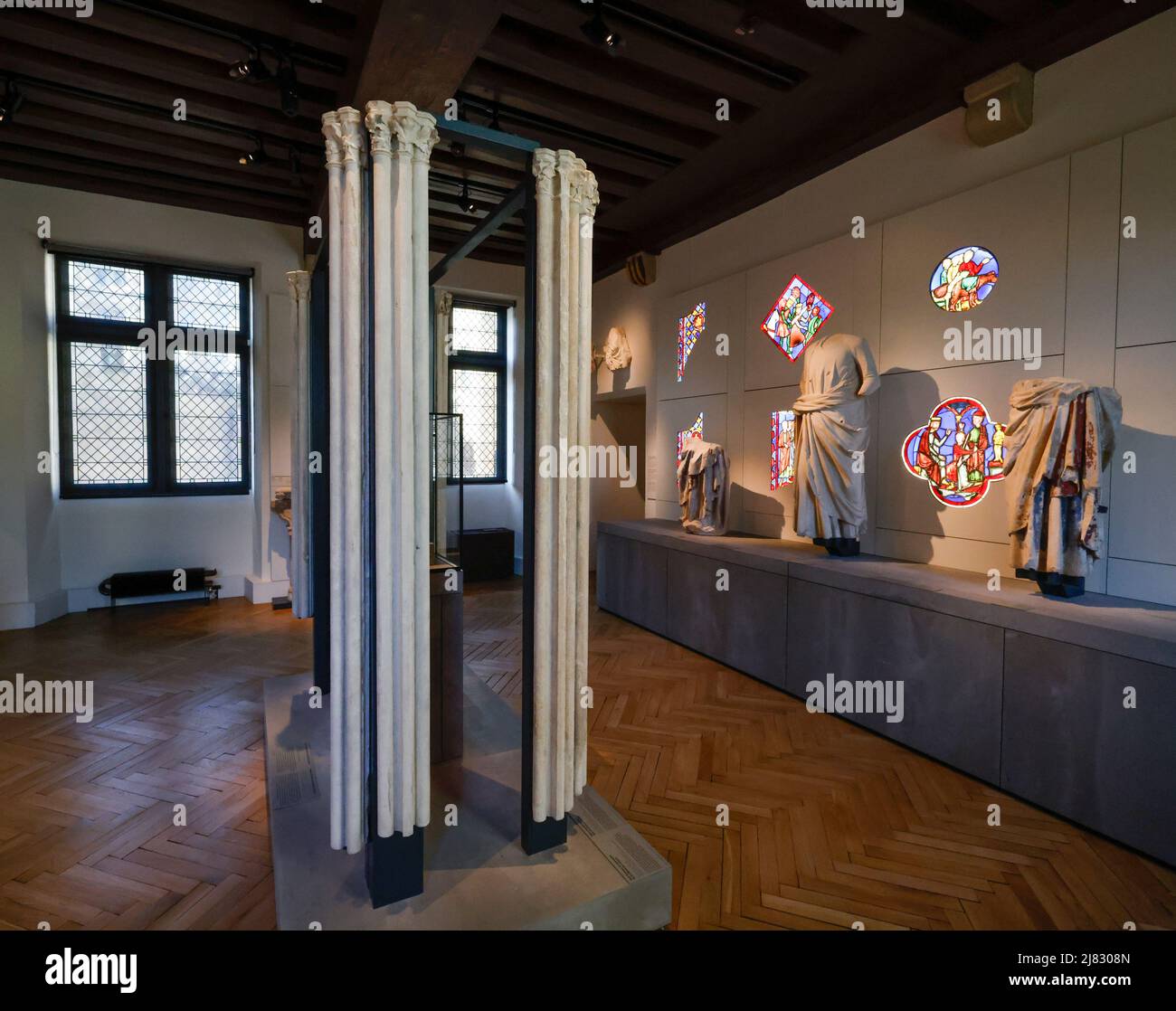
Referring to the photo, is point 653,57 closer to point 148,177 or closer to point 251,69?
point 251,69

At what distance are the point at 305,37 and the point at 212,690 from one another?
397 cm

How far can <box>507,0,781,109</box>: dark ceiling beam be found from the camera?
342cm

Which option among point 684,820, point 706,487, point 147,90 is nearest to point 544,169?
point 684,820

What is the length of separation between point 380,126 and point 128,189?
5.79m

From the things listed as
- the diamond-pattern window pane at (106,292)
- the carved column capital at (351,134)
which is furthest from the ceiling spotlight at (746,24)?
the diamond-pattern window pane at (106,292)

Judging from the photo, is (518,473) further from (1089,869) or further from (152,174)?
(1089,869)

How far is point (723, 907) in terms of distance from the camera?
2.16 metres

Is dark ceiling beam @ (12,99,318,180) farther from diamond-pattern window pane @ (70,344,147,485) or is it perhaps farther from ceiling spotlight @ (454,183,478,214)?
diamond-pattern window pane @ (70,344,147,485)

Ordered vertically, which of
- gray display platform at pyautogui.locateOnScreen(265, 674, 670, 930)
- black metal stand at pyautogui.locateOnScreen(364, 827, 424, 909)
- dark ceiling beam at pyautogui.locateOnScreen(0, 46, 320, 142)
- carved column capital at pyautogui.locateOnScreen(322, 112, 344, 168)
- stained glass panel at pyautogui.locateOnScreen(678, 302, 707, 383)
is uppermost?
dark ceiling beam at pyautogui.locateOnScreen(0, 46, 320, 142)

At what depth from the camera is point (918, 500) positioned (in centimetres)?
412

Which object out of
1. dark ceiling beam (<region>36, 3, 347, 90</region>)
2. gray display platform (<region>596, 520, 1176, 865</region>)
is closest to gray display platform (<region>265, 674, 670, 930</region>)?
gray display platform (<region>596, 520, 1176, 865</region>)

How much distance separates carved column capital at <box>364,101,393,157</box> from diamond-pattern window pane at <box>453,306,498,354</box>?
253 inches

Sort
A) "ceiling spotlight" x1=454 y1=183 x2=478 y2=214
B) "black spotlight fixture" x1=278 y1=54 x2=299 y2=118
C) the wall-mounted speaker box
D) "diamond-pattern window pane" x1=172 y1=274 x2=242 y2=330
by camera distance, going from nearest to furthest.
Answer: "black spotlight fixture" x1=278 y1=54 x2=299 y2=118 < "ceiling spotlight" x1=454 y1=183 x2=478 y2=214 < "diamond-pattern window pane" x1=172 y1=274 x2=242 y2=330 < the wall-mounted speaker box

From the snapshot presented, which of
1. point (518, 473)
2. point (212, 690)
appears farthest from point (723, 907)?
point (518, 473)
